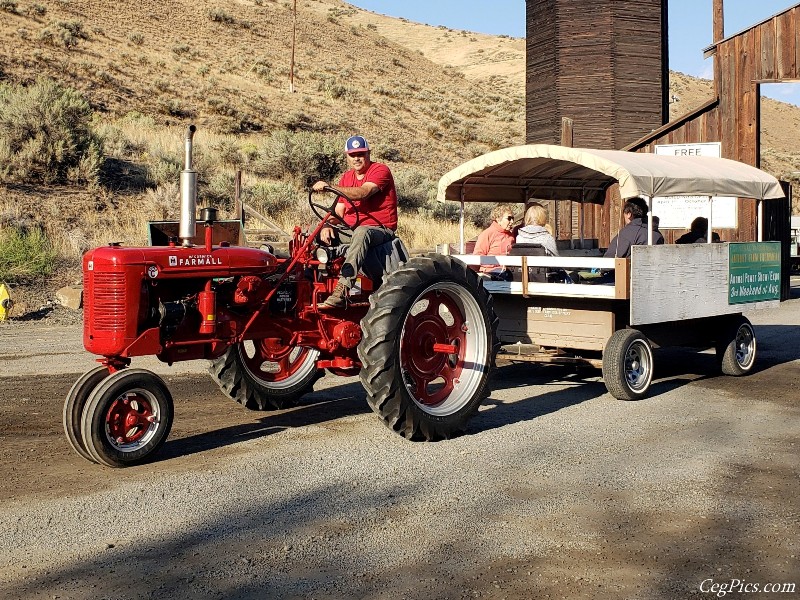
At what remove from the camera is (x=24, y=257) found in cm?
1622

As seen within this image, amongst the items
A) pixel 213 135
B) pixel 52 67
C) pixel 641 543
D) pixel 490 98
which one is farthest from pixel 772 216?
pixel 490 98

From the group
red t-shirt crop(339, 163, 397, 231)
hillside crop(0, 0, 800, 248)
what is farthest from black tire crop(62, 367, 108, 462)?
hillside crop(0, 0, 800, 248)

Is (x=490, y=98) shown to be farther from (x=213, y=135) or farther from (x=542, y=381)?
(x=542, y=381)

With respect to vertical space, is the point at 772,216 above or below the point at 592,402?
above

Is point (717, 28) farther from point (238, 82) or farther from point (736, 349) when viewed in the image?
point (238, 82)

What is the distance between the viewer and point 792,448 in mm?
7262

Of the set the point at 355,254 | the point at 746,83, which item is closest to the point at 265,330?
the point at 355,254

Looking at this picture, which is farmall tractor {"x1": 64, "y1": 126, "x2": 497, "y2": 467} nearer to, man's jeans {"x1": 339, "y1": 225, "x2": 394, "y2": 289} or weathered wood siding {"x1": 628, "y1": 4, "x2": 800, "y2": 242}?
man's jeans {"x1": 339, "y1": 225, "x2": 394, "y2": 289}

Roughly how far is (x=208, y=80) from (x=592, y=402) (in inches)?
1500

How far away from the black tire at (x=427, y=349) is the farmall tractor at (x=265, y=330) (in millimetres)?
11

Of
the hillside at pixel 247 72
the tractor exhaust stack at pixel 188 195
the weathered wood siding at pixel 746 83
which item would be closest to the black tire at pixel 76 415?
the tractor exhaust stack at pixel 188 195

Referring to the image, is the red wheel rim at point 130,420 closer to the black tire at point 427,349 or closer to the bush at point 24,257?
the black tire at point 427,349

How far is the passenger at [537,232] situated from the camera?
10.6m

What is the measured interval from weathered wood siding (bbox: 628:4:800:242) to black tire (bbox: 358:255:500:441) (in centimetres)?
1283
